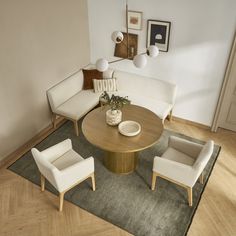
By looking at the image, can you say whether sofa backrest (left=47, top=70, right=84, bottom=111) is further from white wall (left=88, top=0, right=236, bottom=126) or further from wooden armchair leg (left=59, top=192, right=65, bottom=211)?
wooden armchair leg (left=59, top=192, right=65, bottom=211)

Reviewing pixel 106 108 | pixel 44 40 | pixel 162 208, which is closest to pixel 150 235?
pixel 162 208

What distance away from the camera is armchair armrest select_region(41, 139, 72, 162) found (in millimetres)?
3434

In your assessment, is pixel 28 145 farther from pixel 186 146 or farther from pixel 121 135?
pixel 186 146

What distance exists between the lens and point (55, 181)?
3.13m

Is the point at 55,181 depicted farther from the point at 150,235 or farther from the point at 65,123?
the point at 65,123

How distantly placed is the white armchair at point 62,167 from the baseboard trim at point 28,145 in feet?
3.00

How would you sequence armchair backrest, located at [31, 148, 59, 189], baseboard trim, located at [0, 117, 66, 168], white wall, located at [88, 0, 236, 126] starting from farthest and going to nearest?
baseboard trim, located at [0, 117, 66, 168] → white wall, located at [88, 0, 236, 126] → armchair backrest, located at [31, 148, 59, 189]

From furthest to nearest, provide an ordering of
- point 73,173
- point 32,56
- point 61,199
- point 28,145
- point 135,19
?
point 135,19, point 28,145, point 32,56, point 61,199, point 73,173

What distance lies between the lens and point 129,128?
146 inches

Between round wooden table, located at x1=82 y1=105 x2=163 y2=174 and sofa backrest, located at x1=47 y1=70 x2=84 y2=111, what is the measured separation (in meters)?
0.98

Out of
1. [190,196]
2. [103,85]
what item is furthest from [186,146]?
[103,85]

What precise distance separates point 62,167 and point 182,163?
1.62 metres

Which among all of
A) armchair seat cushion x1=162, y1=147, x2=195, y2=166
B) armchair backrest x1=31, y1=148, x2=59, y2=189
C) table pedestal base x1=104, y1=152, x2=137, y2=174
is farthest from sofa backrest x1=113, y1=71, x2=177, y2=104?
armchair backrest x1=31, y1=148, x2=59, y2=189

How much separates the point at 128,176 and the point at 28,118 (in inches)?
77.3
